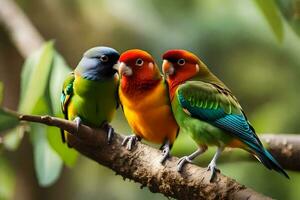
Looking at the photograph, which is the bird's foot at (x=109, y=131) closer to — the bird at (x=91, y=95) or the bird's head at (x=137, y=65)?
the bird at (x=91, y=95)

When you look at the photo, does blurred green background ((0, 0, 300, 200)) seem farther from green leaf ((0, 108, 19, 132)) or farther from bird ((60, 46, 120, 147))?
bird ((60, 46, 120, 147))

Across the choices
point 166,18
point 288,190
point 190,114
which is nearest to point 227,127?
point 190,114

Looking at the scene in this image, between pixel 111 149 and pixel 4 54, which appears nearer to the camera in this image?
pixel 111 149

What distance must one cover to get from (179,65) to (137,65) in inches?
3.4

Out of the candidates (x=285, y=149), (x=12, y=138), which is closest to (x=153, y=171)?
(x=285, y=149)

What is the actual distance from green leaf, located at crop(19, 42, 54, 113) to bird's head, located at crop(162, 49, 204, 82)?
1.76 feet

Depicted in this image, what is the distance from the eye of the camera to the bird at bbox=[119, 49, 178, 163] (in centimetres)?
142

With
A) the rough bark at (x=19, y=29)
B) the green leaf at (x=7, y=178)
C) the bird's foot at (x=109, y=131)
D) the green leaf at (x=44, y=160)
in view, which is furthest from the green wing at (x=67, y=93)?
the rough bark at (x=19, y=29)

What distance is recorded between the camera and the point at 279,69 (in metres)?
4.27

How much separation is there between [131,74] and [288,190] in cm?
193

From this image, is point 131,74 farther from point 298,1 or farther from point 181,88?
point 298,1

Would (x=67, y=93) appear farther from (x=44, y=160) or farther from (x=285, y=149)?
(x=285, y=149)

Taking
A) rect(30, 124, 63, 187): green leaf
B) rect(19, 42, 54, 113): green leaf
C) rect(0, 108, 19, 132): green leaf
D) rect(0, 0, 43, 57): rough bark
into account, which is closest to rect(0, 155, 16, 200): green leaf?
rect(0, 0, 43, 57): rough bark

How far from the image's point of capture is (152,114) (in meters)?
1.45
